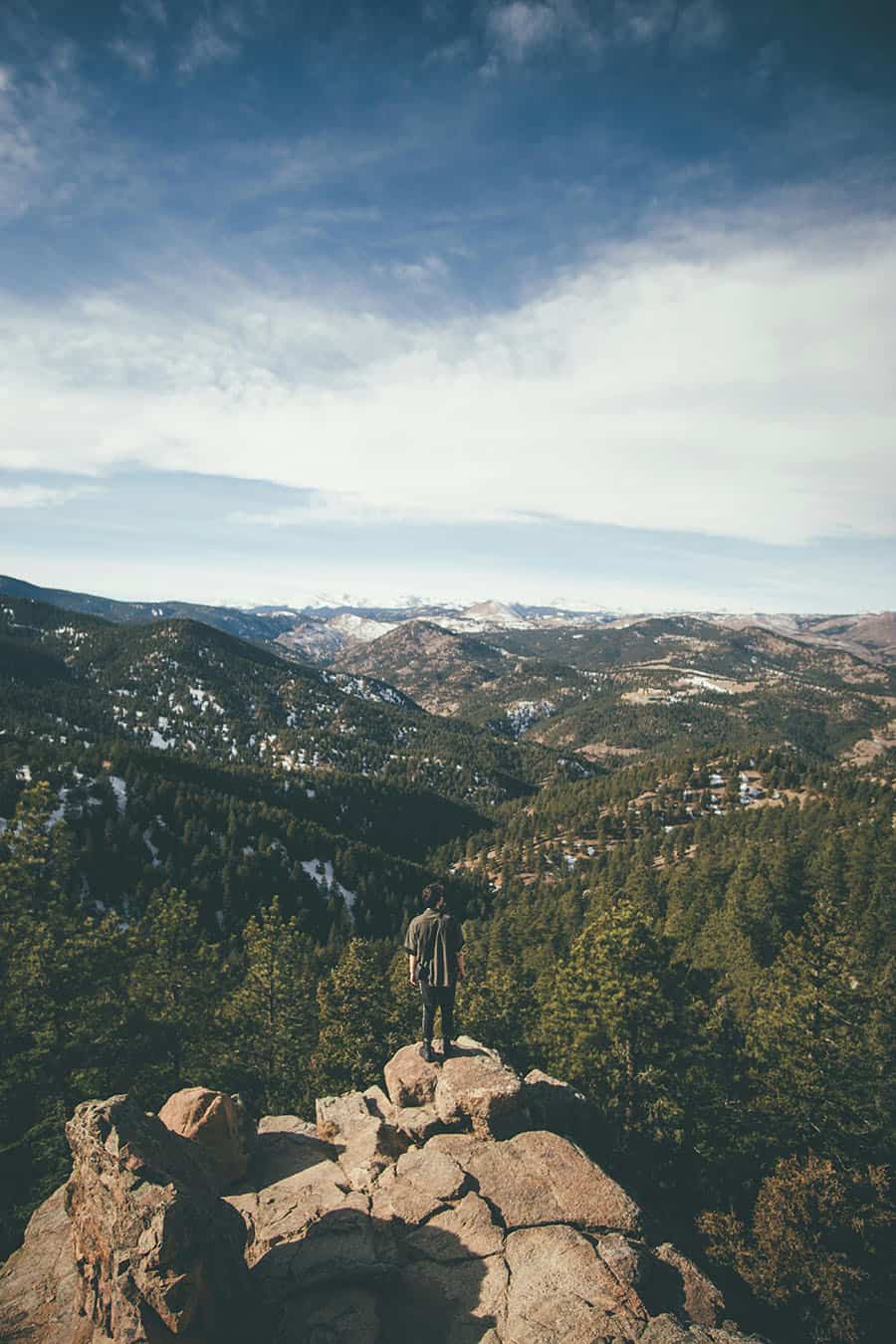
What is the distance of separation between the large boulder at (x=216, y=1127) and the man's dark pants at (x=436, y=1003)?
22.4 ft

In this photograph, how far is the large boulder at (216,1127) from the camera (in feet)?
61.0

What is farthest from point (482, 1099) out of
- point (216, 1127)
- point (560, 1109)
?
point (216, 1127)

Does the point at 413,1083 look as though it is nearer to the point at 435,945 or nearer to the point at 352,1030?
the point at 435,945

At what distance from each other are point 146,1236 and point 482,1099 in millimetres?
10746

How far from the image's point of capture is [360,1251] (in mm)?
14078

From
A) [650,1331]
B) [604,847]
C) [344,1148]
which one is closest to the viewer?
[650,1331]

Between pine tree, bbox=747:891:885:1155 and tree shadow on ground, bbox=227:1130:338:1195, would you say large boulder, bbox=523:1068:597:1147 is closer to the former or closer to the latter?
tree shadow on ground, bbox=227:1130:338:1195

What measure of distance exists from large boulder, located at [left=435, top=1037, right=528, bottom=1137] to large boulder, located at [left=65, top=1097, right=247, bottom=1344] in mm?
7922

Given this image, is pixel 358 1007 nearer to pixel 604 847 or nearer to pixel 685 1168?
pixel 685 1168

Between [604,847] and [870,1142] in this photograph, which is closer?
[870,1142]

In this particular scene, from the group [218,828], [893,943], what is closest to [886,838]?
[893,943]

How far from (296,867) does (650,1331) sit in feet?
558

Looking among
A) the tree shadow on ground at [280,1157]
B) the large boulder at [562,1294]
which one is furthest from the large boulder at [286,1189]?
the large boulder at [562,1294]

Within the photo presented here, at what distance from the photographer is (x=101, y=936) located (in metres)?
27.4
